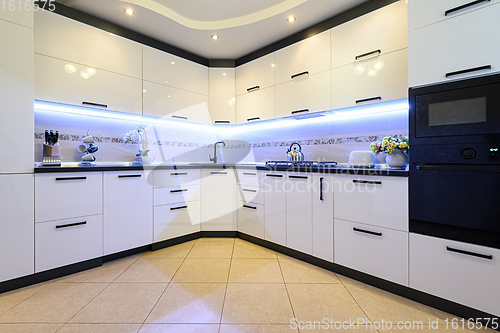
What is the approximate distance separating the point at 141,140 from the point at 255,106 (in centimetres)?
156

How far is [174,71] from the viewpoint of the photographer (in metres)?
3.12

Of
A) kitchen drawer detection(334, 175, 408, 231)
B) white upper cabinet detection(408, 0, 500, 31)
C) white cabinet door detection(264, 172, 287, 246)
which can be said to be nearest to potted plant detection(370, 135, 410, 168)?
kitchen drawer detection(334, 175, 408, 231)

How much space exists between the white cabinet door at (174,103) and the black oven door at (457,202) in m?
2.68

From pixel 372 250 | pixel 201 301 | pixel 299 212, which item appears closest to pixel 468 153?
pixel 372 250

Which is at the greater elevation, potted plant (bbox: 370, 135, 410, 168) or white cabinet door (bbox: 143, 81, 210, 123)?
white cabinet door (bbox: 143, 81, 210, 123)

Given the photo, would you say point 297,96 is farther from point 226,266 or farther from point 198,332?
point 198,332

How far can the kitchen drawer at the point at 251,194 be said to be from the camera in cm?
266

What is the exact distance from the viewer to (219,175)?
9.66ft

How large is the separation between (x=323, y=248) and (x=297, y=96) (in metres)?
1.69

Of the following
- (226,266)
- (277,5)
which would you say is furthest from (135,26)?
(226,266)

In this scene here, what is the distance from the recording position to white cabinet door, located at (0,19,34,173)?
1.71 metres

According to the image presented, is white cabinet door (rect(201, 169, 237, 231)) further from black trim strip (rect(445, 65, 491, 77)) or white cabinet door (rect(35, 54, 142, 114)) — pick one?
black trim strip (rect(445, 65, 491, 77))

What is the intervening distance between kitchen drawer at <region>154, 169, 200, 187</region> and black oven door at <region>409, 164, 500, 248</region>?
2.16 m

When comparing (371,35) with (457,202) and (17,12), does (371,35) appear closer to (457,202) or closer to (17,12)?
(457,202)
